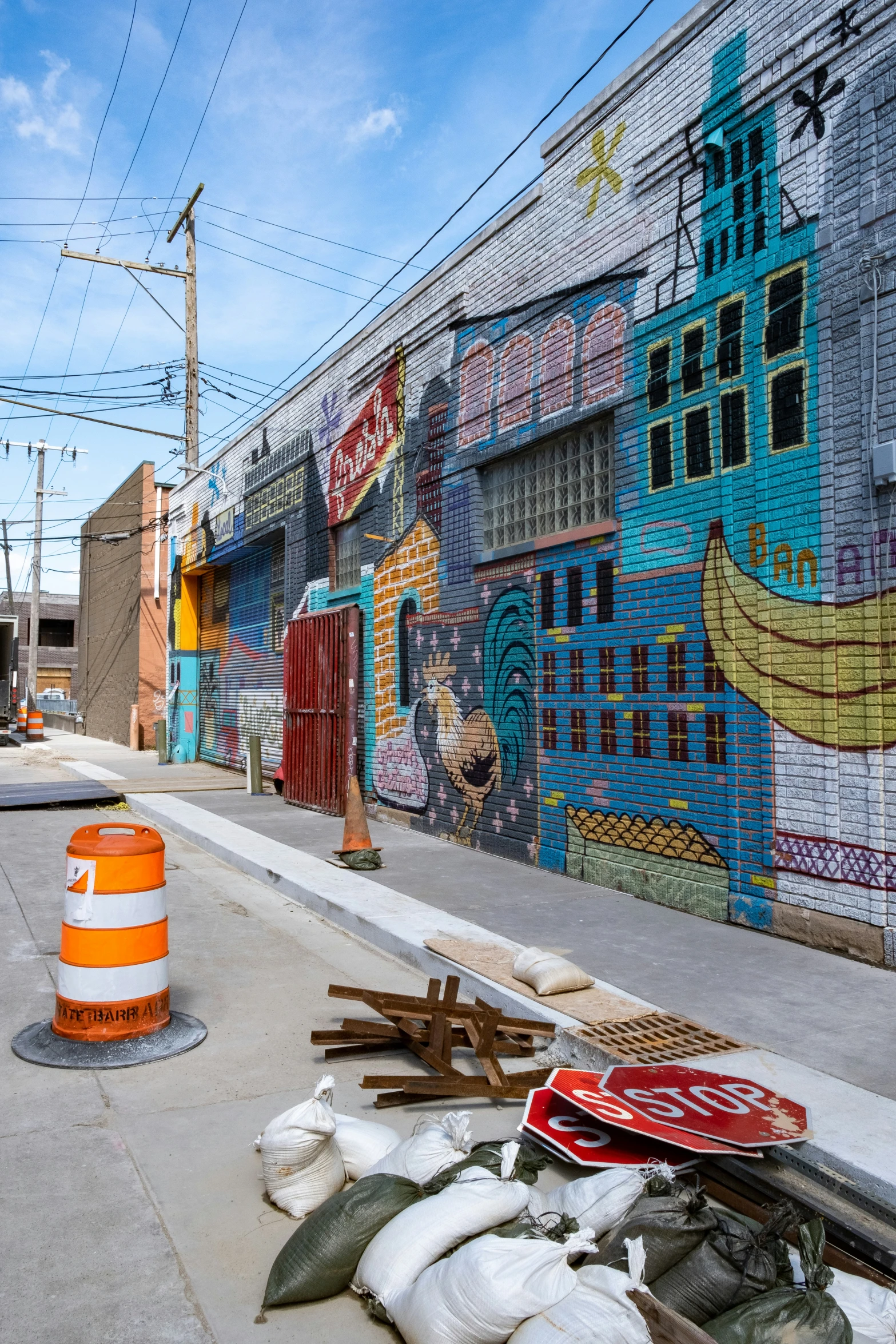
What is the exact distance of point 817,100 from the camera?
20.8 ft

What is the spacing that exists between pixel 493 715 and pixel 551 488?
224 cm

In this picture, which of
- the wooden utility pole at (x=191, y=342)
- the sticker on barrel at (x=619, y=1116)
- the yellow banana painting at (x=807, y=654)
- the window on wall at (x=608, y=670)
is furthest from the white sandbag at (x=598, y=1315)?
the wooden utility pole at (x=191, y=342)

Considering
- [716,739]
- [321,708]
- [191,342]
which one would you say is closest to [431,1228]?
[716,739]

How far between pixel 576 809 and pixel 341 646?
17.3 feet

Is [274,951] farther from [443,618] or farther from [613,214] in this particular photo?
[613,214]

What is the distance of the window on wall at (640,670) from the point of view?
25.1 feet

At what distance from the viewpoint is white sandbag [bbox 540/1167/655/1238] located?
289 cm

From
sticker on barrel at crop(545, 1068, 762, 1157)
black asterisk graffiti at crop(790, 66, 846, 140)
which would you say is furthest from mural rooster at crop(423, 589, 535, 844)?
sticker on barrel at crop(545, 1068, 762, 1157)

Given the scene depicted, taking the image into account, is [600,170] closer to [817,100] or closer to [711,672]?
[817,100]

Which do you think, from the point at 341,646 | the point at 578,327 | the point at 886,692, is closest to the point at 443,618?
the point at 341,646

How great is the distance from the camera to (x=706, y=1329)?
94.3 inches

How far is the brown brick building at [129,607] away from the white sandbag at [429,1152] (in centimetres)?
2261

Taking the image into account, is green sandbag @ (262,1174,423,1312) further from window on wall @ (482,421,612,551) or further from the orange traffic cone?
window on wall @ (482,421,612,551)

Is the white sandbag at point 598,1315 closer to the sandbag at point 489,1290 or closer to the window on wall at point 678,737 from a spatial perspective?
the sandbag at point 489,1290
